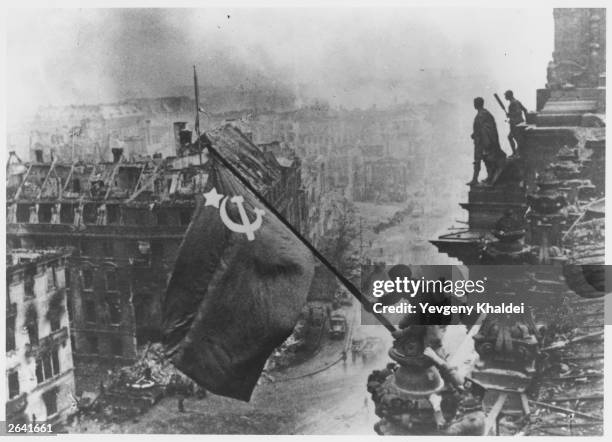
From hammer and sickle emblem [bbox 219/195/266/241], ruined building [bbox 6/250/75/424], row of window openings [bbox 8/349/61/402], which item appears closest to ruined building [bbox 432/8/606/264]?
hammer and sickle emblem [bbox 219/195/266/241]

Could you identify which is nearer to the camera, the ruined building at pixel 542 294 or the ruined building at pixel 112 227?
the ruined building at pixel 542 294

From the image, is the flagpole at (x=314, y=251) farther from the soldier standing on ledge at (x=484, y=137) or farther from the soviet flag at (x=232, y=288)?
the soldier standing on ledge at (x=484, y=137)

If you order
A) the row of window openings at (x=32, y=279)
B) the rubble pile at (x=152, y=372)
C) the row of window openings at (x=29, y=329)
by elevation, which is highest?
the row of window openings at (x=32, y=279)

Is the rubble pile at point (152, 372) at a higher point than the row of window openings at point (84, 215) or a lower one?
lower

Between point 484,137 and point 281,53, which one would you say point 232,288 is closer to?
point 281,53

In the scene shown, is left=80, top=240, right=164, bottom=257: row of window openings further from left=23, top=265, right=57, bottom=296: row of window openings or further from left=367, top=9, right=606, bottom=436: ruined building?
left=367, top=9, right=606, bottom=436: ruined building

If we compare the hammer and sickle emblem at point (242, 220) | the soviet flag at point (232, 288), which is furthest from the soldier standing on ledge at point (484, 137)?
the hammer and sickle emblem at point (242, 220)

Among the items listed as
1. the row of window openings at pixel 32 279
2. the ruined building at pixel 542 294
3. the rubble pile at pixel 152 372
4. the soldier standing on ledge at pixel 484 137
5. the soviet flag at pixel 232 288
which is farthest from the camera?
the row of window openings at pixel 32 279

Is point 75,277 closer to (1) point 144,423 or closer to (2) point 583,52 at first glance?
(1) point 144,423
